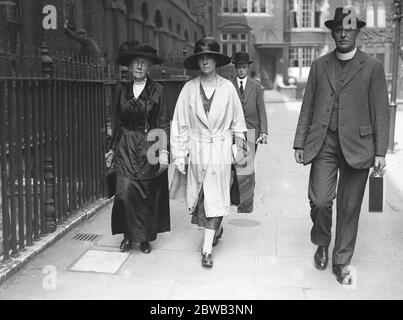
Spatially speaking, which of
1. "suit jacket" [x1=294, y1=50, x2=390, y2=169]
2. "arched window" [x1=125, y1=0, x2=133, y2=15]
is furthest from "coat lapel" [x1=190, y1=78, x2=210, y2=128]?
"arched window" [x1=125, y1=0, x2=133, y2=15]

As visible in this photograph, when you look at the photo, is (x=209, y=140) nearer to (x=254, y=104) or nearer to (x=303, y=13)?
(x=254, y=104)

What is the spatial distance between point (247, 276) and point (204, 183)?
873 millimetres

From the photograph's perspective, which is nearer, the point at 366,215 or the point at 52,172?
the point at 52,172

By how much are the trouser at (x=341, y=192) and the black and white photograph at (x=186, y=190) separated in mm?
11

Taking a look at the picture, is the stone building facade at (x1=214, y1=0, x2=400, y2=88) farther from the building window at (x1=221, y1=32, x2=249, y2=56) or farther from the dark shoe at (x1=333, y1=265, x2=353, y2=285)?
the dark shoe at (x1=333, y1=265, x2=353, y2=285)

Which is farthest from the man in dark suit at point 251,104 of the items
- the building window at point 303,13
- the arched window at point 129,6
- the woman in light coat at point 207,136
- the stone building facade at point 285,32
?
the building window at point 303,13

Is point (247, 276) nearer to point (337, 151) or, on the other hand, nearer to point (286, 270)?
point (286, 270)

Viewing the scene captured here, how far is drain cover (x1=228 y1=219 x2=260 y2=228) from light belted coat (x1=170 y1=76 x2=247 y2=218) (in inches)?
51.3

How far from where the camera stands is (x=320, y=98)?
4.54 m

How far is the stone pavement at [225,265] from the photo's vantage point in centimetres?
416

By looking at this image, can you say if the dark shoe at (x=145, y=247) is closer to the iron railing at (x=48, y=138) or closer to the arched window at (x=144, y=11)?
the iron railing at (x=48, y=138)

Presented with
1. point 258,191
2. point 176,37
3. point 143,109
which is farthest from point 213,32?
point 143,109
